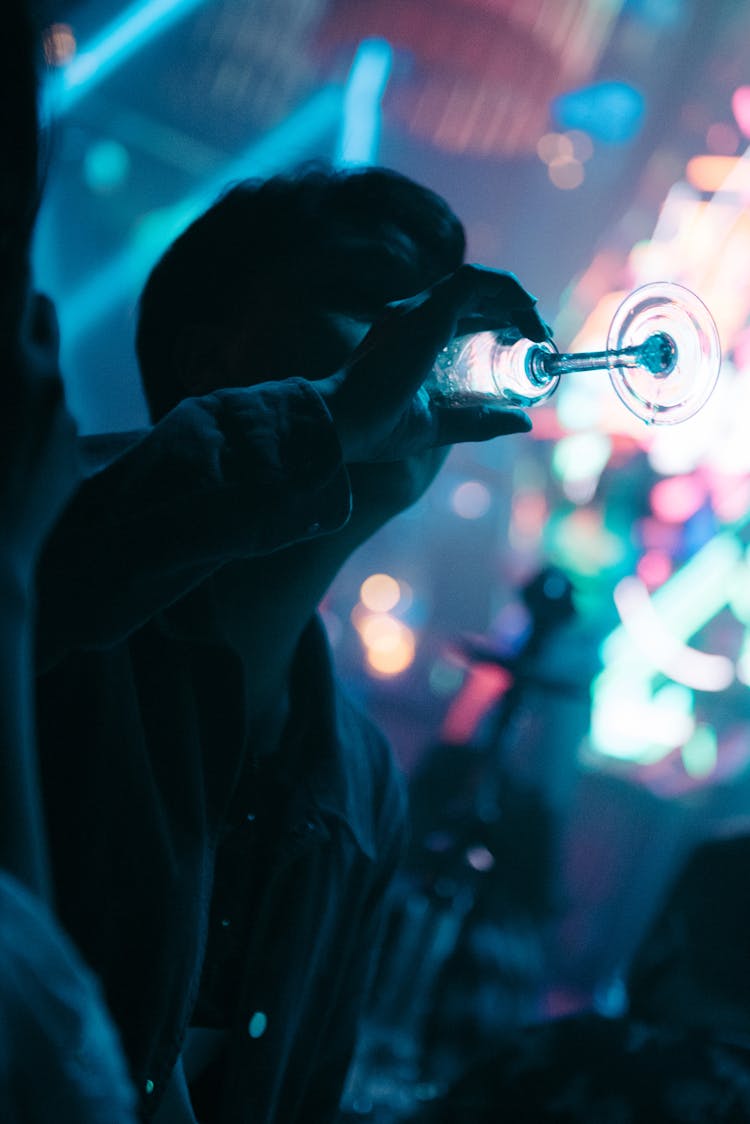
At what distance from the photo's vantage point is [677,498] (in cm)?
625

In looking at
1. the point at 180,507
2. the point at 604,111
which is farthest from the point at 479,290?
the point at 604,111

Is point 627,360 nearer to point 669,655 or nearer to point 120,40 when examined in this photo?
point 669,655

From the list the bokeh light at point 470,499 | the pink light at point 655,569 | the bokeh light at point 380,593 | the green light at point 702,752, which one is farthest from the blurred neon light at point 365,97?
the green light at point 702,752

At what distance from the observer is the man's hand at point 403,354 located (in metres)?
0.85

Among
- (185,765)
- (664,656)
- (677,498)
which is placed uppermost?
(185,765)

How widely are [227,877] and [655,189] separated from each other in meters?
9.89

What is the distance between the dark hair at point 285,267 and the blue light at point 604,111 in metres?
9.26

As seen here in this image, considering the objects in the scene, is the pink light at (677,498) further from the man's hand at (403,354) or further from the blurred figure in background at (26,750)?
the blurred figure in background at (26,750)

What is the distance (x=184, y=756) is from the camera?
104cm

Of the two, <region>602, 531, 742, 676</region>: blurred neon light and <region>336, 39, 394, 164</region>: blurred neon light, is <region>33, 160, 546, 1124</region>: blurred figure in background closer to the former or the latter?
<region>602, 531, 742, 676</region>: blurred neon light

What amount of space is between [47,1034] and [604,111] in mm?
10758

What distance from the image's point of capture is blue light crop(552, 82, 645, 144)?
360 inches

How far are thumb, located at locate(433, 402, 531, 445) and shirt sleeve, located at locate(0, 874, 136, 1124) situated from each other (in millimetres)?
662

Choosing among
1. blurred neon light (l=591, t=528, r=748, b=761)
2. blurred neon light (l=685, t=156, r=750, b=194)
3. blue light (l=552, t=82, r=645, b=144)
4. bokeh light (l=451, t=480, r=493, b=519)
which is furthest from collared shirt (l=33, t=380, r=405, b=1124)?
bokeh light (l=451, t=480, r=493, b=519)
